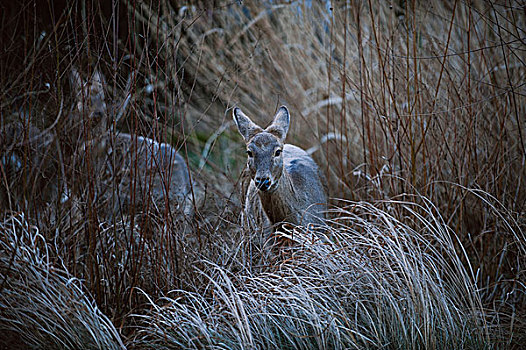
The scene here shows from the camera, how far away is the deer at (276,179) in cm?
358

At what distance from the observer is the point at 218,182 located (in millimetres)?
5918

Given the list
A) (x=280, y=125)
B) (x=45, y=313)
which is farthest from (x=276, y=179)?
(x=45, y=313)

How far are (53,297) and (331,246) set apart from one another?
1427 millimetres

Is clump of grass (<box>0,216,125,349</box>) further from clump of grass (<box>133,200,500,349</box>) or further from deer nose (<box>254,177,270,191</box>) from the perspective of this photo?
deer nose (<box>254,177,270,191</box>)

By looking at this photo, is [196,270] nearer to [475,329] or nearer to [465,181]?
[475,329]

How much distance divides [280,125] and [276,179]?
0.49 metres

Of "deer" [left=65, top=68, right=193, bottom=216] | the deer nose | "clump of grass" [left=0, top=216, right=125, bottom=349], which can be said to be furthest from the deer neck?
"clump of grass" [left=0, top=216, right=125, bottom=349]

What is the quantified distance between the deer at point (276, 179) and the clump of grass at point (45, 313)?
1169mm

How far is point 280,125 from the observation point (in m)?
3.96

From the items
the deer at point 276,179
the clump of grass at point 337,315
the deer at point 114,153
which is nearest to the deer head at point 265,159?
the deer at point 276,179

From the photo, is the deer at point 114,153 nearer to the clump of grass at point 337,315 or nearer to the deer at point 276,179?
the deer at point 276,179

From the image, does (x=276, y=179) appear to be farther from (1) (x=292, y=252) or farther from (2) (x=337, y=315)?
(2) (x=337, y=315)

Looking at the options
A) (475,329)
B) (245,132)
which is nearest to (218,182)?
(245,132)

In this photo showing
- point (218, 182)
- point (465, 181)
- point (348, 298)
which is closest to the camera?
point (348, 298)
